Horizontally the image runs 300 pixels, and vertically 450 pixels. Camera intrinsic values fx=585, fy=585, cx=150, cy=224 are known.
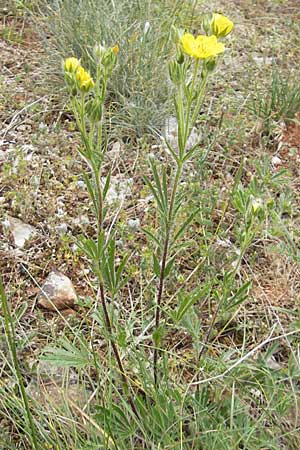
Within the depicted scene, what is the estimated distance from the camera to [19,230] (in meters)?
1.70

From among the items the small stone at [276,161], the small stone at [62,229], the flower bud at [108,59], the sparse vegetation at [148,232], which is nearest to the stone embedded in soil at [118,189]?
the sparse vegetation at [148,232]

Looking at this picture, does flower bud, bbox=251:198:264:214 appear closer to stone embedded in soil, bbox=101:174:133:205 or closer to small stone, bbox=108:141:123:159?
stone embedded in soil, bbox=101:174:133:205

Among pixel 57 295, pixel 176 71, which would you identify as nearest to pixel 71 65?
pixel 176 71

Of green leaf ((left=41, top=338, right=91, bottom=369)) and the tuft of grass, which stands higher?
the tuft of grass

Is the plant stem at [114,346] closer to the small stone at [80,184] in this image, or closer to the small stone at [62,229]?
the small stone at [62,229]

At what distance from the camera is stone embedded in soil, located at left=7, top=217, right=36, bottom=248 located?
167cm

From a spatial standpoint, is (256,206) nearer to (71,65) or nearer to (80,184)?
(71,65)

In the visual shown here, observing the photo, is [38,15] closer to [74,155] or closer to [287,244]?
[74,155]

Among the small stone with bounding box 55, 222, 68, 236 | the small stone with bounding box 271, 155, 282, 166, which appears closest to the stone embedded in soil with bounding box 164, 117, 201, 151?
the small stone with bounding box 271, 155, 282, 166

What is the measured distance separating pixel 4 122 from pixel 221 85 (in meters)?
0.84

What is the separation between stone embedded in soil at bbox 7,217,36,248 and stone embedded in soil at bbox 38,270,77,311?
0.18m

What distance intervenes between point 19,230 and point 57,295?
281mm

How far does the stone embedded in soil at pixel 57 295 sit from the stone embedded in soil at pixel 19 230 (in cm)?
18

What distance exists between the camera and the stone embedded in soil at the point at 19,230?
1669 millimetres
